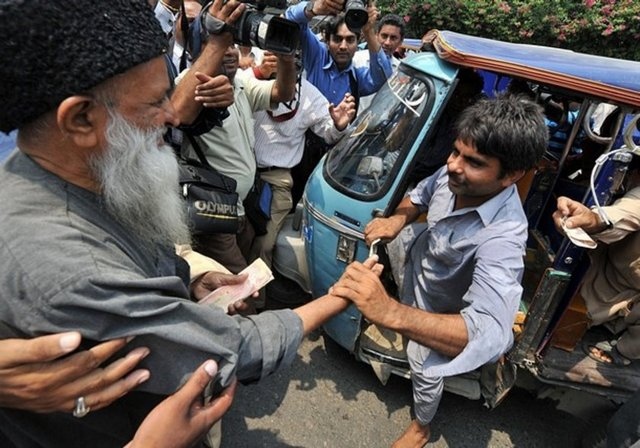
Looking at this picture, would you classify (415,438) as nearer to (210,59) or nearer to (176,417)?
(176,417)

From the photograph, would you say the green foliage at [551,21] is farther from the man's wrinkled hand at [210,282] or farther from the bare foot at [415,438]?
the man's wrinkled hand at [210,282]

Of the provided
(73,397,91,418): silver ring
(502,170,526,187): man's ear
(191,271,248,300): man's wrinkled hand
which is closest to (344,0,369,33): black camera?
(502,170,526,187): man's ear

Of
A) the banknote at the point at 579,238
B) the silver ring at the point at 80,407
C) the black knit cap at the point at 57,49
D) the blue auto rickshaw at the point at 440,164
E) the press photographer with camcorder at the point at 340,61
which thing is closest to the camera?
the black knit cap at the point at 57,49

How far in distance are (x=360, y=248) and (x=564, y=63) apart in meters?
1.45

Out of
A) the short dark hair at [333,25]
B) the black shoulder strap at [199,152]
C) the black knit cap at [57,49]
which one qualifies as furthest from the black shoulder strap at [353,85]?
the black knit cap at [57,49]

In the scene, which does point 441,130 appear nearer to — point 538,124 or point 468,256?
point 538,124

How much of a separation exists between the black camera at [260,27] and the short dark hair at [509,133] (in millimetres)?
1015

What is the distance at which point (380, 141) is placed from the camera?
2508 millimetres

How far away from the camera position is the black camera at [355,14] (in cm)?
280

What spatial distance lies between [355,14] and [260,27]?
119 centimetres

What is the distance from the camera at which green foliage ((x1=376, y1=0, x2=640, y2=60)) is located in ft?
33.9

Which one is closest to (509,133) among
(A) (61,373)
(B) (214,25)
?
(B) (214,25)

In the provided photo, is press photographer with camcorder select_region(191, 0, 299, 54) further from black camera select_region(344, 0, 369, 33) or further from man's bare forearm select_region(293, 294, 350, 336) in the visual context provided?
man's bare forearm select_region(293, 294, 350, 336)

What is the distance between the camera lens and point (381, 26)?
4773 millimetres
